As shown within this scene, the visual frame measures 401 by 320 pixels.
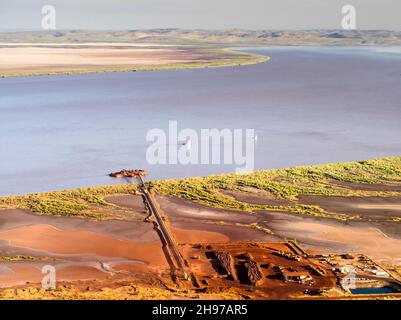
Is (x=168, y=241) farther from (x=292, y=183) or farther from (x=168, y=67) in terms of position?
(x=168, y=67)

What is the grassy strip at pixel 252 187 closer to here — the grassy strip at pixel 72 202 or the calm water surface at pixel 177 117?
the grassy strip at pixel 72 202

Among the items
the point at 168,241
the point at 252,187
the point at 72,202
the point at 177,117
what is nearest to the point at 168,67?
the point at 177,117

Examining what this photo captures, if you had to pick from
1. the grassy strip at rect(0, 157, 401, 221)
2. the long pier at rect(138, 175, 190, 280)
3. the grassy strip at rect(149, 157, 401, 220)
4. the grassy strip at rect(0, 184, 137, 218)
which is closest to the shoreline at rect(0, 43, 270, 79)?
the grassy strip at rect(0, 184, 137, 218)

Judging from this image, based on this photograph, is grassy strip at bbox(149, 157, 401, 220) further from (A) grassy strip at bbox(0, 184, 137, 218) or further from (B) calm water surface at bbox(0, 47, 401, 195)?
(A) grassy strip at bbox(0, 184, 137, 218)

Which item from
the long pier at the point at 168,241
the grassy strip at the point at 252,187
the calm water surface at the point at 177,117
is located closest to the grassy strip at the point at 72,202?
the grassy strip at the point at 252,187

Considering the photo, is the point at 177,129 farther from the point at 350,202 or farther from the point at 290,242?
the point at 290,242

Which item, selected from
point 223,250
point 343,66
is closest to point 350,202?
point 223,250
